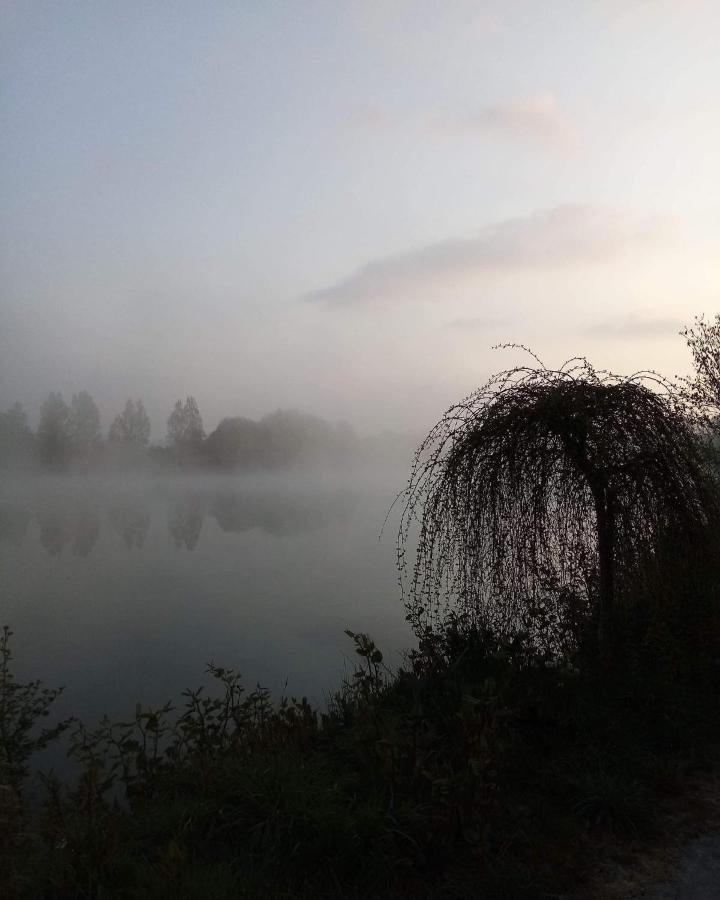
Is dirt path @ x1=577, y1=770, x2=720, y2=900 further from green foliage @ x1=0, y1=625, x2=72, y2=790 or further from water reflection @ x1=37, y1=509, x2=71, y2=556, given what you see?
water reflection @ x1=37, y1=509, x2=71, y2=556

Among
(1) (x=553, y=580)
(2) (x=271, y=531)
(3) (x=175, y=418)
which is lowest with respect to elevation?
(2) (x=271, y=531)

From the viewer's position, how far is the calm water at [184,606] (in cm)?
1295

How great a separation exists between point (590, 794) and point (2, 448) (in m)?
126

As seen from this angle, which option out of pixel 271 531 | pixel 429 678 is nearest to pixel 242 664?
pixel 429 678

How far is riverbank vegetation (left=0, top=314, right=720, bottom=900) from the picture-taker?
13.1 feet

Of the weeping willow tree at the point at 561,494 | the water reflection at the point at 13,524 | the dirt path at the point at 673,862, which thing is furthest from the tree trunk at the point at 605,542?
the water reflection at the point at 13,524

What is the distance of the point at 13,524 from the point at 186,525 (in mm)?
12884

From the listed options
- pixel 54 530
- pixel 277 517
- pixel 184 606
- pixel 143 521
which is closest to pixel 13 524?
pixel 54 530

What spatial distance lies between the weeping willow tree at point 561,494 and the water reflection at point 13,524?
35528 mm

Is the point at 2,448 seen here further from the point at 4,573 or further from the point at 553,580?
the point at 553,580

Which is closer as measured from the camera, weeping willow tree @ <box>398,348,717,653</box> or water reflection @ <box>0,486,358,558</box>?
weeping willow tree @ <box>398,348,717,653</box>

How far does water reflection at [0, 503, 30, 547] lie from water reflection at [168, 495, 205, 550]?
8831mm

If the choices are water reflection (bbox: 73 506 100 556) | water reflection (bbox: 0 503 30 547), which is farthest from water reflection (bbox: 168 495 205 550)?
water reflection (bbox: 0 503 30 547)

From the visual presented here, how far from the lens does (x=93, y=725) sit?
1024 centimetres
